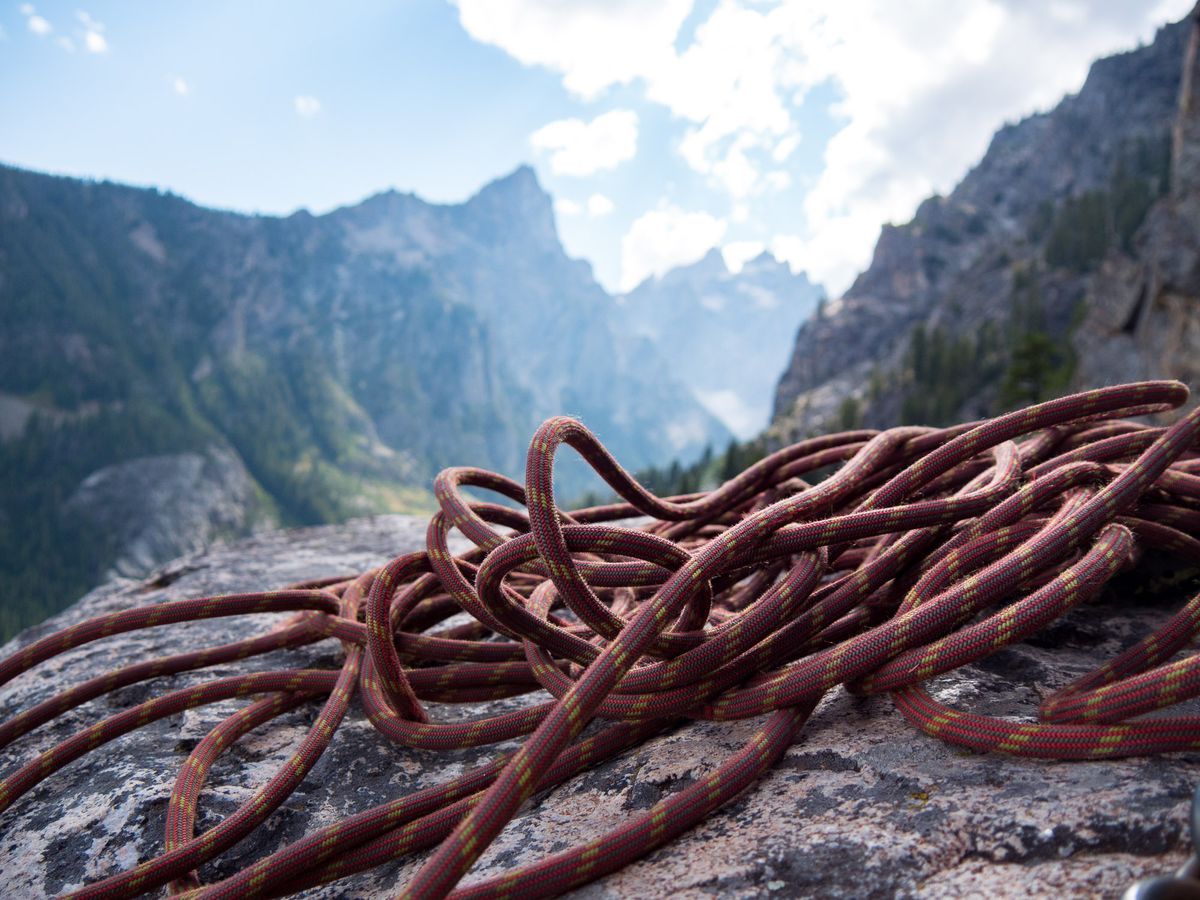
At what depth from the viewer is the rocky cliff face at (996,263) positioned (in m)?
58.2

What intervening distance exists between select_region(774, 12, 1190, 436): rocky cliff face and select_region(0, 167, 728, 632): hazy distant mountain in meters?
87.8

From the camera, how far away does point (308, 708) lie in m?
2.09

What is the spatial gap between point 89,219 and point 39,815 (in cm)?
19075

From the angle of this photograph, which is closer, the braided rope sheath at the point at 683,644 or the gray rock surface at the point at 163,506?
the braided rope sheath at the point at 683,644

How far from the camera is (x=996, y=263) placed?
266 ft

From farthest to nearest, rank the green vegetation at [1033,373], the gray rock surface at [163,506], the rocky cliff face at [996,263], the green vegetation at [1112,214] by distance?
the gray rock surface at [163,506] → the green vegetation at [1112,214] → the rocky cliff face at [996,263] → the green vegetation at [1033,373]

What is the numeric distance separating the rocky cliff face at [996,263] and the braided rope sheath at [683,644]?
4326cm

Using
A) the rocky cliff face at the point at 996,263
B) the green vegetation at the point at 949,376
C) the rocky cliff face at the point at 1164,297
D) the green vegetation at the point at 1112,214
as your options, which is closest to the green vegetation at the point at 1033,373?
the rocky cliff face at the point at 996,263

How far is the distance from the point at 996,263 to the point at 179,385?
140 m

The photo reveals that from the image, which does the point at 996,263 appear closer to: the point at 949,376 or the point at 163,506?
the point at 949,376

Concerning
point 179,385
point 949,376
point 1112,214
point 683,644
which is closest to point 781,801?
point 683,644

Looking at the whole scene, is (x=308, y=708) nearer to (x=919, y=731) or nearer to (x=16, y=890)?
(x=16, y=890)

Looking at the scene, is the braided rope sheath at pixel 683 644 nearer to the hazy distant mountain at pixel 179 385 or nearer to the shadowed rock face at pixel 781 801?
the shadowed rock face at pixel 781 801

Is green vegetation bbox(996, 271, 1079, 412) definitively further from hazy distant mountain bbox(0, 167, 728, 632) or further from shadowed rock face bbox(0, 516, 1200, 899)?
hazy distant mountain bbox(0, 167, 728, 632)
